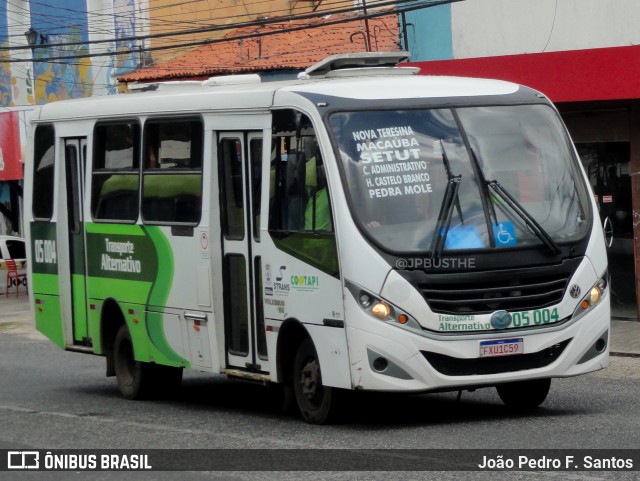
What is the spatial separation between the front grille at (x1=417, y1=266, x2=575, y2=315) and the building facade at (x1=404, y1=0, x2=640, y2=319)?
869 centimetres

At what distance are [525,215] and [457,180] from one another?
0.59 m

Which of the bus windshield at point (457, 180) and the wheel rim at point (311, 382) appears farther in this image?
the wheel rim at point (311, 382)

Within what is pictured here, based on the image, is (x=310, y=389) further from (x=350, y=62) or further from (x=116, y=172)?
(x=116, y=172)

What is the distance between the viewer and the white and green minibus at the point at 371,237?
33.9ft

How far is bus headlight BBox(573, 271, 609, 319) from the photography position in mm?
10812

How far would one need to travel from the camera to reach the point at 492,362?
1047 centimetres

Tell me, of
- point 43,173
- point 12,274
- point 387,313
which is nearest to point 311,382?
point 387,313

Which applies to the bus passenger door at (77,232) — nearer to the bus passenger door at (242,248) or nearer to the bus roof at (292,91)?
the bus roof at (292,91)

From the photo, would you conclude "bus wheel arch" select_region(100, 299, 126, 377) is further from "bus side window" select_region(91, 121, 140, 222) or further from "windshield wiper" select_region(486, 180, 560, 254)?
"windshield wiper" select_region(486, 180, 560, 254)

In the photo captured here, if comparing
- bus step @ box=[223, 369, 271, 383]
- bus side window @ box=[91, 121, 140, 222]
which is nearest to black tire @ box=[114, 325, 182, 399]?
bus side window @ box=[91, 121, 140, 222]

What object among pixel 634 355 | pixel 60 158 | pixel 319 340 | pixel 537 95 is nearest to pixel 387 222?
pixel 319 340

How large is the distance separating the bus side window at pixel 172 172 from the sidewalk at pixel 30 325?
6716 millimetres

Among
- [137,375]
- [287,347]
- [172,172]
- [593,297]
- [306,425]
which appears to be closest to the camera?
[593,297]

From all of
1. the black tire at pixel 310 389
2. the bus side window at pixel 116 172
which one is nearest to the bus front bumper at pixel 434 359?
the black tire at pixel 310 389
